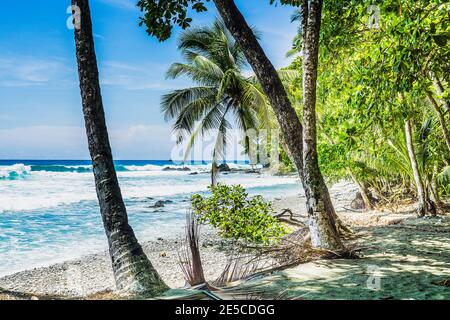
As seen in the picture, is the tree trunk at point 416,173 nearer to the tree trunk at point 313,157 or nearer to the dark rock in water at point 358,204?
the tree trunk at point 313,157

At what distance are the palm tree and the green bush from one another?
11.5 feet

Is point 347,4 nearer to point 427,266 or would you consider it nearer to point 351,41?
point 351,41

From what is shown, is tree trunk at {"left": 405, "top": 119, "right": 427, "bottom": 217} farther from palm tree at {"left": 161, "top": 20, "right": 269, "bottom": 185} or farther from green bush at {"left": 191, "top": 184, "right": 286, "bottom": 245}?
palm tree at {"left": 161, "top": 20, "right": 269, "bottom": 185}

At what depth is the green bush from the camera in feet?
19.7

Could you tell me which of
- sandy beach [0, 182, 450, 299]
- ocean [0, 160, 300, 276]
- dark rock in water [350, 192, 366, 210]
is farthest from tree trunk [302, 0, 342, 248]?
dark rock in water [350, 192, 366, 210]


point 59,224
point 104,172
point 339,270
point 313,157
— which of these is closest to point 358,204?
point 313,157

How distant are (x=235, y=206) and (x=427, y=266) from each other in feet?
11.3

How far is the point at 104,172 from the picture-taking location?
336cm

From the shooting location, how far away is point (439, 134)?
6.81 m

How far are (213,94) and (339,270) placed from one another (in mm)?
8007

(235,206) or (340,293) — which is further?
(235,206)

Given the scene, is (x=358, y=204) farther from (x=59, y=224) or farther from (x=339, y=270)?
(x=59, y=224)
